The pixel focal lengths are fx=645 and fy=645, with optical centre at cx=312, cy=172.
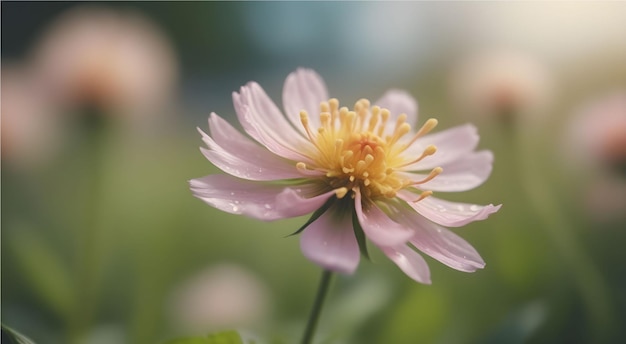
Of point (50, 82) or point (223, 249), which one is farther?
point (223, 249)

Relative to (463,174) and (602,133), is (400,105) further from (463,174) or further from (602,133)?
(602,133)

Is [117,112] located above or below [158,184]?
below

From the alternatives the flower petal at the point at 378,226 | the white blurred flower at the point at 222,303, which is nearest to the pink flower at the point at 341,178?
the flower petal at the point at 378,226

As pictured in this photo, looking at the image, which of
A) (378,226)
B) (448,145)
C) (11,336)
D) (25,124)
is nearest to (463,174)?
(448,145)

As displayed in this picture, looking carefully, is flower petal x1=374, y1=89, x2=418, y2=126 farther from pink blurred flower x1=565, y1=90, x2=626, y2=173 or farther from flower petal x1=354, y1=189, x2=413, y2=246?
pink blurred flower x1=565, y1=90, x2=626, y2=173

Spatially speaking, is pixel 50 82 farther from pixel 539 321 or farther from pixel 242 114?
pixel 539 321

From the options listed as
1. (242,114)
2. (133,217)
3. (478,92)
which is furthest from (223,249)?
(242,114)

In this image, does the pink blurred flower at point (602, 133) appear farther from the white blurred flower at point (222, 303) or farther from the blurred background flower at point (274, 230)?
the white blurred flower at point (222, 303)
